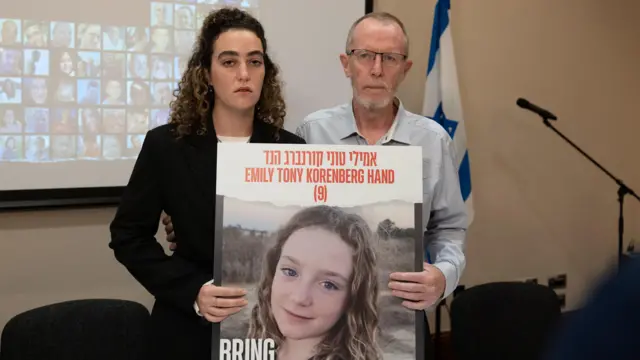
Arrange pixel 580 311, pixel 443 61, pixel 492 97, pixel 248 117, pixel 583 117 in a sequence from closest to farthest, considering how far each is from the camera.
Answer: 1. pixel 580 311
2. pixel 248 117
3. pixel 443 61
4. pixel 492 97
5. pixel 583 117

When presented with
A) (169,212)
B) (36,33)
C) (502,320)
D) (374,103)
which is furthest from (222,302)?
(36,33)

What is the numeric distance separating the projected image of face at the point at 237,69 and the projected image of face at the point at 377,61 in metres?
0.32

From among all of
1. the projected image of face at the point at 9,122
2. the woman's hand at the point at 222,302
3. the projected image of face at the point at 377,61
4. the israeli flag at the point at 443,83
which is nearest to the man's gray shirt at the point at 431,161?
the projected image of face at the point at 377,61

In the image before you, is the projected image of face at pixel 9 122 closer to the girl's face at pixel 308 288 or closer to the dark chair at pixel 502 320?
the girl's face at pixel 308 288

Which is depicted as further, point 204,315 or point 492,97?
point 492,97

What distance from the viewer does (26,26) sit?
250cm

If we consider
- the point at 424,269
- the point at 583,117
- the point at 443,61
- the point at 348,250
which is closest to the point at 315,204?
the point at 348,250

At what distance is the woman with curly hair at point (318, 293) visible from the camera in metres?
1.49

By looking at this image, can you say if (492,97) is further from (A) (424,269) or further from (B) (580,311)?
(B) (580,311)

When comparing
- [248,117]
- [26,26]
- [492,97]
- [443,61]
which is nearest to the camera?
[248,117]

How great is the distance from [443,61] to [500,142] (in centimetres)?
76

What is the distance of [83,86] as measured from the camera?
262cm

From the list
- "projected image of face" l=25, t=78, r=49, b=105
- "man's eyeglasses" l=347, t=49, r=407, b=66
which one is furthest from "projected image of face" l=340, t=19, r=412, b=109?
"projected image of face" l=25, t=78, r=49, b=105

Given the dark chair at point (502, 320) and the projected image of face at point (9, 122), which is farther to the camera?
the projected image of face at point (9, 122)
